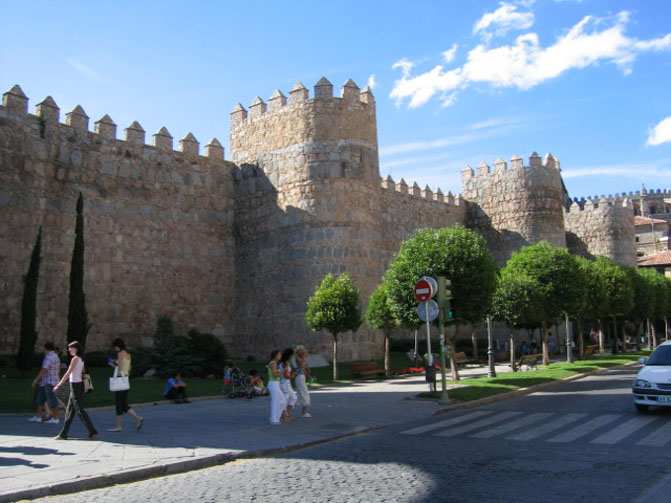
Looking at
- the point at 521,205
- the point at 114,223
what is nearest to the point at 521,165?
the point at 521,205

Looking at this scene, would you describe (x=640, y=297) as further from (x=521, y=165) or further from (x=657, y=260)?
(x=657, y=260)

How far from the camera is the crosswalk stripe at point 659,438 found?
8586mm

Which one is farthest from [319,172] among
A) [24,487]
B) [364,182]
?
[24,487]

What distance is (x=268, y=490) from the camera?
6.43 metres

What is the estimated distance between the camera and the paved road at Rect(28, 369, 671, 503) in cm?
610

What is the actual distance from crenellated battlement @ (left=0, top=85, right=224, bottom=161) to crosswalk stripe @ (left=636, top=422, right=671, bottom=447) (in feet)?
69.1

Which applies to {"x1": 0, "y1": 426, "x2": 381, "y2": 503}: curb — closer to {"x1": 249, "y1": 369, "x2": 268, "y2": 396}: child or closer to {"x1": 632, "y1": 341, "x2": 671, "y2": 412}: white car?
{"x1": 632, "y1": 341, "x2": 671, "y2": 412}: white car

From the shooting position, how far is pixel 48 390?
35.8 ft

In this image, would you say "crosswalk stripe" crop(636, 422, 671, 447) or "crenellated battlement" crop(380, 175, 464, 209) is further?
"crenellated battlement" crop(380, 175, 464, 209)

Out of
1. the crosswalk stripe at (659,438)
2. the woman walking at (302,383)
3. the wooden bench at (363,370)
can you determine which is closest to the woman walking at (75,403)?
the woman walking at (302,383)

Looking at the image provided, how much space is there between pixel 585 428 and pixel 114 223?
63.0ft

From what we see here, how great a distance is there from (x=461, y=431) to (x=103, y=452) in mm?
5587

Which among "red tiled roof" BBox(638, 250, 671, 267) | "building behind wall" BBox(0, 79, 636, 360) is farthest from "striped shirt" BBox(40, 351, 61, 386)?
"red tiled roof" BBox(638, 250, 671, 267)

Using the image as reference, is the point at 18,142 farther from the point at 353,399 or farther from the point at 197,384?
the point at 353,399
